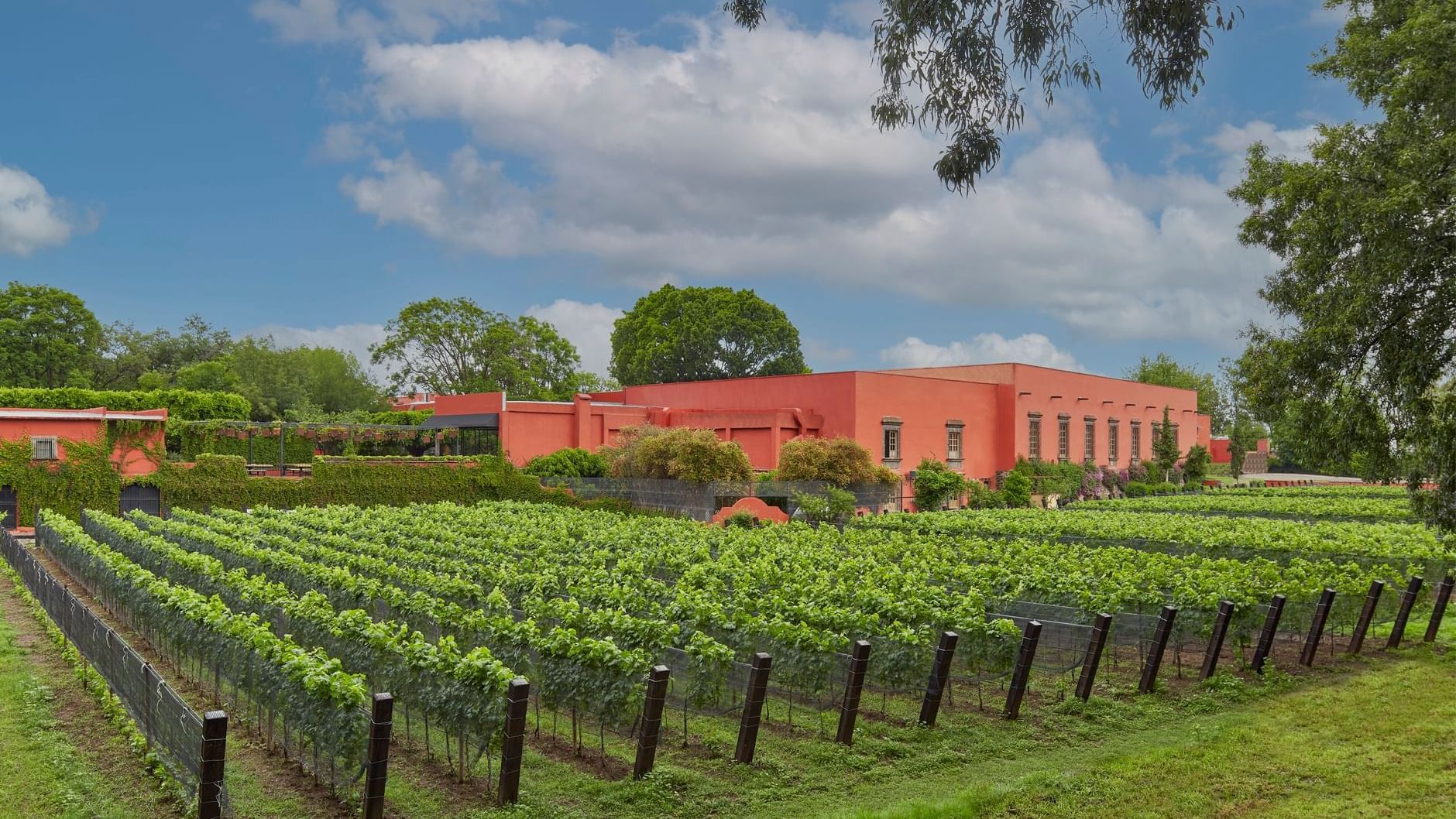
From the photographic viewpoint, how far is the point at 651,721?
8242 mm

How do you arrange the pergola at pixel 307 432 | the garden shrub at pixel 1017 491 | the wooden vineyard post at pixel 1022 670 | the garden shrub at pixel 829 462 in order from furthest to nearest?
the garden shrub at pixel 1017 491 < the pergola at pixel 307 432 < the garden shrub at pixel 829 462 < the wooden vineyard post at pixel 1022 670

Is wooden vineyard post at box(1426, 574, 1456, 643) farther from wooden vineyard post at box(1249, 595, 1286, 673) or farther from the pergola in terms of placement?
the pergola

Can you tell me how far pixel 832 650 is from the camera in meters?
9.84

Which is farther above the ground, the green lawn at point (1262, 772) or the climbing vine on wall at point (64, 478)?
the climbing vine on wall at point (64, 478)

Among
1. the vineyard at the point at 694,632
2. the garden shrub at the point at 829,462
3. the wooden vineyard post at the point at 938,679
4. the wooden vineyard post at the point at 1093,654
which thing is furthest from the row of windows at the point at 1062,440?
the wooden vineyard post at the point at 938,679

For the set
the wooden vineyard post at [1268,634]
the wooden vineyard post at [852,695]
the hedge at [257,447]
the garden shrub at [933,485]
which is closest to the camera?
the wooden vineyard post at [852,695]

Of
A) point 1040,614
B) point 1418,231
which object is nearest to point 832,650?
point 1040,614

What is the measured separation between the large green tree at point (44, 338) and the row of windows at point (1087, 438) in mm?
53991

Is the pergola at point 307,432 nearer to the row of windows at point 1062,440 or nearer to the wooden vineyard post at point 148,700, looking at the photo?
the row of windows at point 1062,440

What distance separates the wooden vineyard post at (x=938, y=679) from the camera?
32.0 ft

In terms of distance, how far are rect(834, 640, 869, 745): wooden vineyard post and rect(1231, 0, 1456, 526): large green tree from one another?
6374 millimetres

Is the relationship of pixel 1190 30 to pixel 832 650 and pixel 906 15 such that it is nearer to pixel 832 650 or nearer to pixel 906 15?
pixel 906 15

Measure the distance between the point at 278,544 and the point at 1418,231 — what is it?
19.6 metres

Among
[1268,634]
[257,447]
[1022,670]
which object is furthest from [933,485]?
[257,447]
